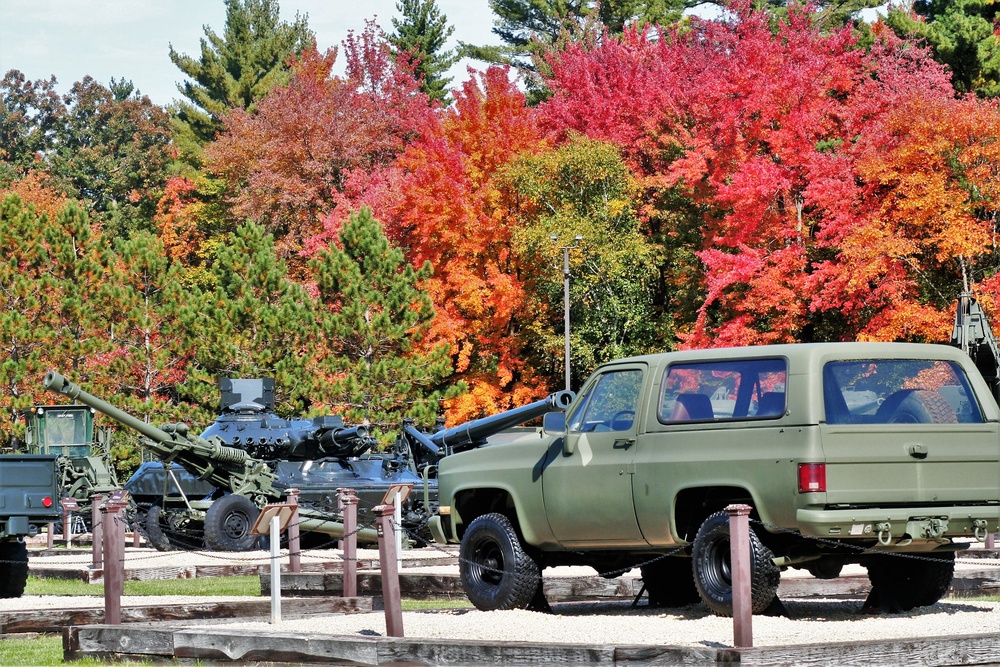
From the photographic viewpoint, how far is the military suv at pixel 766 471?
10.6 meters

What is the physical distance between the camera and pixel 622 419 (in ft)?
39.5

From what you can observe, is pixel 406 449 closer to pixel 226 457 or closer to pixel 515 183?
pixel 226 457

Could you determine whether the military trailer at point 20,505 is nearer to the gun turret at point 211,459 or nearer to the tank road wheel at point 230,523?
the tank road wheel at point 230,523

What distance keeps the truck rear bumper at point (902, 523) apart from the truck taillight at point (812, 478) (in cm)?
14

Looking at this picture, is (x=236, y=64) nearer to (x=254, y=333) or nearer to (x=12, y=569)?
(x=254, y=333)

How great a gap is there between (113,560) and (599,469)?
4031 mm

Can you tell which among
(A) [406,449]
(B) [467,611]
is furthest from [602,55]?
(B) [467,611]

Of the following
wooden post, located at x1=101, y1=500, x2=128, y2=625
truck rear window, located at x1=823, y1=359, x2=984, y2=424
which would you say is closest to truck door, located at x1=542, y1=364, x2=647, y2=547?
truck rear window, located at x1=823, y1=359, x2=984, y2=424

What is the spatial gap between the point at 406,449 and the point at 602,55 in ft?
86.2

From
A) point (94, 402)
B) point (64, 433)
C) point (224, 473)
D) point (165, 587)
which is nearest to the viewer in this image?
point (165, 587)

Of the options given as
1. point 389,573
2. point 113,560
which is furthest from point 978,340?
point 389,573

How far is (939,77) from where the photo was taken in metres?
38.2

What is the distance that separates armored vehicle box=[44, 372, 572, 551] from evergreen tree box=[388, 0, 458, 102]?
147ft

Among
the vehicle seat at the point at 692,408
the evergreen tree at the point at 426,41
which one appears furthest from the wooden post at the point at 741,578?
the evergreen tree at the point at 426,41
